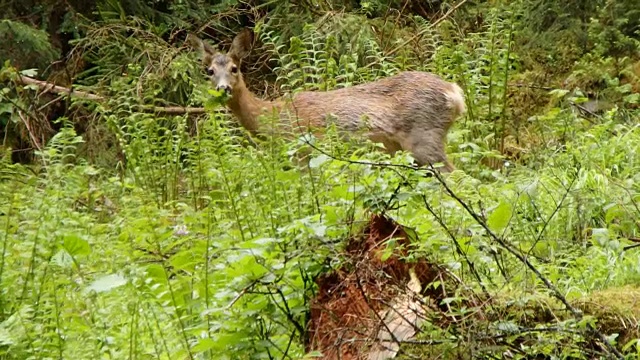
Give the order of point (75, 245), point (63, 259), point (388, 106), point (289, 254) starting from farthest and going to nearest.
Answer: point (388, 106)
point (75, 245)
point (63, 259)
point (289, 254)

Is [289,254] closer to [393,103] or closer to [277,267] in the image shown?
[277,267]

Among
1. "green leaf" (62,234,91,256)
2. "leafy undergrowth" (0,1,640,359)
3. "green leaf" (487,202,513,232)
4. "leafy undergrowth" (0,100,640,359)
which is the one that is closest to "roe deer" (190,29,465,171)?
"leafy undergrowth" (0,1,640,359)

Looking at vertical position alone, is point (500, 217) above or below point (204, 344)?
above

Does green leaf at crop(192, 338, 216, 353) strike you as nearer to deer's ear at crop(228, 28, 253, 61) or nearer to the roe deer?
the roe deer

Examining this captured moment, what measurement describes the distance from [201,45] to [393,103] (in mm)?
1859

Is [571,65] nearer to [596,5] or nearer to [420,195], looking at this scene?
[596,5]

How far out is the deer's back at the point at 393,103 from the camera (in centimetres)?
994

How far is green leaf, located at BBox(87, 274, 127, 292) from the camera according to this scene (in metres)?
3.64

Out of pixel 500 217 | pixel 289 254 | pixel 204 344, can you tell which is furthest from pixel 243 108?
pixel 204 344

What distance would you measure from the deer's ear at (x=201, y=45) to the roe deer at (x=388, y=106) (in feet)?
0.04

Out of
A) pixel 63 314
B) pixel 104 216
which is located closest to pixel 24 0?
pixel 104 216

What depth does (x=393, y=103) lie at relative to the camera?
10148mm

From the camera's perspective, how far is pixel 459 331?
3.45m

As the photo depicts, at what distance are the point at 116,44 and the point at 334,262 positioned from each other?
294 inches
